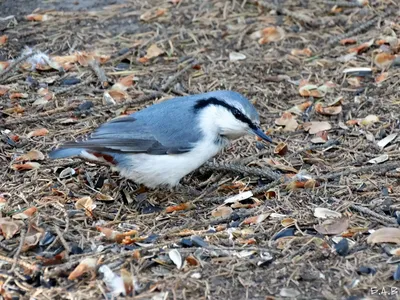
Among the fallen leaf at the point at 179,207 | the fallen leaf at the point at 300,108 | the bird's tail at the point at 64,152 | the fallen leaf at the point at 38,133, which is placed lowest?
the fallen leaf at the point at 179,207

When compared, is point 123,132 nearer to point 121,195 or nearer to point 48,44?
point 121,195

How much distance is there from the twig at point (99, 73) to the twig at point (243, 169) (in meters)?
1.45

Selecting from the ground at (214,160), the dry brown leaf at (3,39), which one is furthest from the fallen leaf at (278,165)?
the dry brown leaf at (3,39)

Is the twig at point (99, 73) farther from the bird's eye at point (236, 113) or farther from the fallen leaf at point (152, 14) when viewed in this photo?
the bird's eye at point (236, 113)

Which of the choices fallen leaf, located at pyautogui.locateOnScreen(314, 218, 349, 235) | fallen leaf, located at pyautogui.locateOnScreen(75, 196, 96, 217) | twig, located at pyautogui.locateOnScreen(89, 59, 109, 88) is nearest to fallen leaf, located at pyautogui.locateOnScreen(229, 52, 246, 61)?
twig, located at pyautogui.locateOnScreen(89, 59, 109, 88)

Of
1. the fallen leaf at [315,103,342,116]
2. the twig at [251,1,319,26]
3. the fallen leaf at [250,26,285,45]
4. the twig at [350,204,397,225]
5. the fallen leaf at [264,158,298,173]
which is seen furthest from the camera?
the twig at [251,1,319,26]

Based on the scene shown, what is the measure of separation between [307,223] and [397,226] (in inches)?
20.2

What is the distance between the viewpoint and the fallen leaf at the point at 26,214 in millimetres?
4746

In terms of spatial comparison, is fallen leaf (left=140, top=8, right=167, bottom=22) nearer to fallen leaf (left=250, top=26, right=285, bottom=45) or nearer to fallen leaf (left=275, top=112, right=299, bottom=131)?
fallen leaf (left=250, top=26, right=285, bottom=45)

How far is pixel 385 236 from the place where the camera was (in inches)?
168

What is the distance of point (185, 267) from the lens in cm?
413

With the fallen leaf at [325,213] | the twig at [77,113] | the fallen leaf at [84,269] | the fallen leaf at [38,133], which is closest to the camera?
the fallen leaf at [84,269]

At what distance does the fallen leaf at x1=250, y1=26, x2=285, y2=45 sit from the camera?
7.22m

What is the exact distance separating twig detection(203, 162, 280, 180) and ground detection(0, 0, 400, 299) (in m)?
0.01
